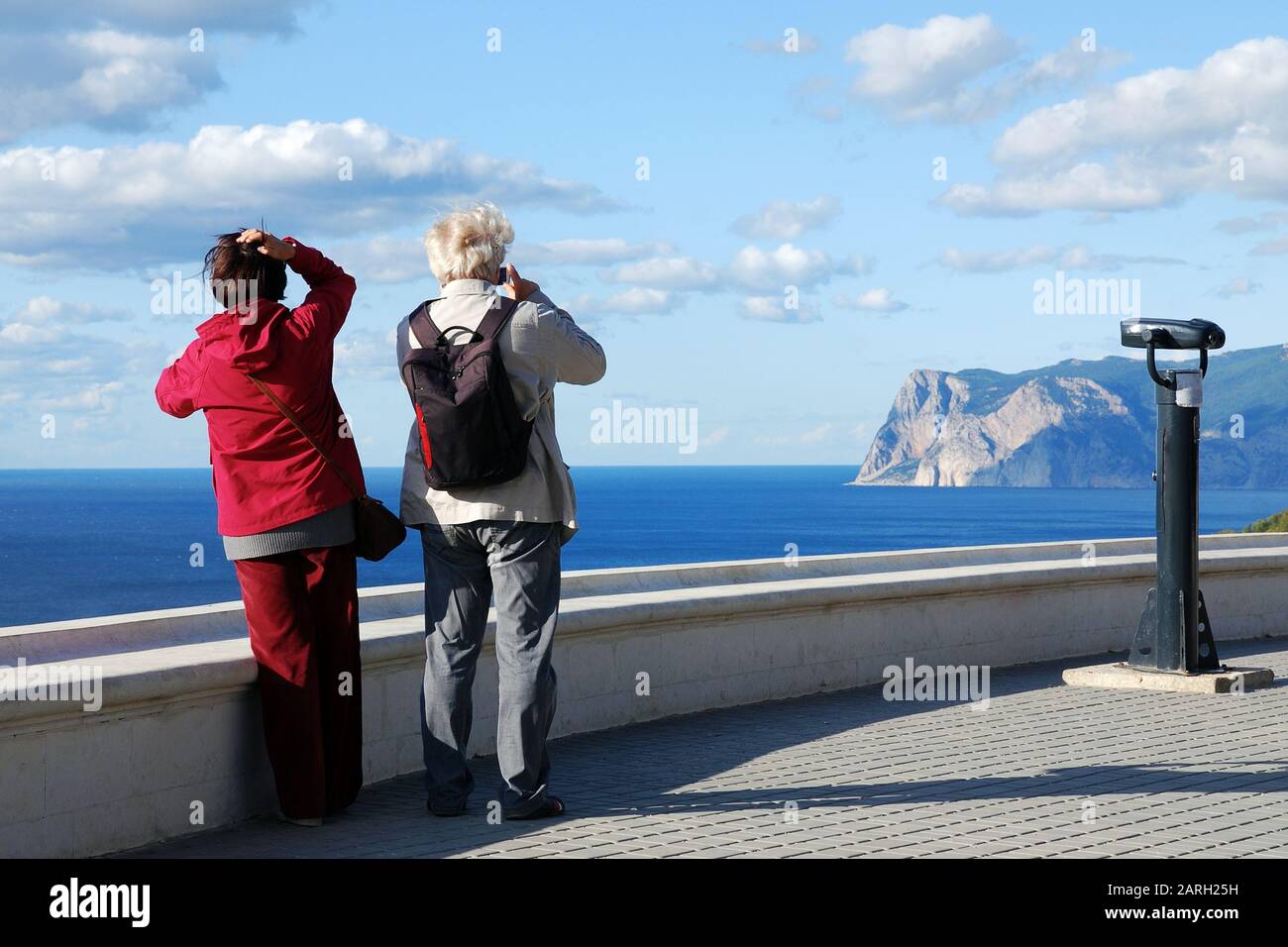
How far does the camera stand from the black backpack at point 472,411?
495cm

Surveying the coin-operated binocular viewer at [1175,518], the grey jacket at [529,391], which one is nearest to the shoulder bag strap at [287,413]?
the grey jacket at [529,391]

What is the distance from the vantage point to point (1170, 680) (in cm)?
823

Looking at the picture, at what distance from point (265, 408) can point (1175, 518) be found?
526 centimetres

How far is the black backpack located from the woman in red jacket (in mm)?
371

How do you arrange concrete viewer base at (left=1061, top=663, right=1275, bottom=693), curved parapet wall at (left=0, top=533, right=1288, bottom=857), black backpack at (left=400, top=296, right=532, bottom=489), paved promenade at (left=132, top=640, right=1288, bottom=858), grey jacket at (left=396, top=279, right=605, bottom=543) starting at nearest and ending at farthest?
curved parapet wall at (left=0, top=533, right=1288, bottom=857) < paved promenade at (left=132, top=640, right=1288, bottom=858) < black backpack at (left=400, top=296, right=532, bottom=489) < grey jacket at (left=396, top=279, right=605, bottom=543) < concrete viewer base at (left=1061, top=663, right=1275, bottom=693)

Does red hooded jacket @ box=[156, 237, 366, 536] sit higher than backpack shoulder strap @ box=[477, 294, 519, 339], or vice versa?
backpack shoulder strap @ box=[477, 294, 519, 339]

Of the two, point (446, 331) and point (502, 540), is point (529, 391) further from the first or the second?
point (502, 540)

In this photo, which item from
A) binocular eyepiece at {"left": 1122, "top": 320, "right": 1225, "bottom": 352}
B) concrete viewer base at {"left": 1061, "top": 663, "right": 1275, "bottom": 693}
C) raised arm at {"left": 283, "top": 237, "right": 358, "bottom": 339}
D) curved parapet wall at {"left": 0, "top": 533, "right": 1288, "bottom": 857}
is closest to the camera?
curved parapet wall at {"left": 0, "top": 533, "right": 1288, "bottom": 857}

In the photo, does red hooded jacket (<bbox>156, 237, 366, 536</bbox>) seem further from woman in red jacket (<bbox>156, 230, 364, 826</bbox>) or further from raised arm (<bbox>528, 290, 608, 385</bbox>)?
raised arm (<bbox>528, 290, 608, 385</bbox>)

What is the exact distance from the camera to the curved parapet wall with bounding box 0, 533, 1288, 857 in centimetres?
462

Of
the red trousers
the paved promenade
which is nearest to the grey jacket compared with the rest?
the red trousers

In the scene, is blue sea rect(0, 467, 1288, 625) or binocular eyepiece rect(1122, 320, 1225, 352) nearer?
binocular eyepiece rect(1122, 320, 1225, 352)

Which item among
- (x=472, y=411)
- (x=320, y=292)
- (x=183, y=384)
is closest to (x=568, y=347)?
(x=472, y=411)
